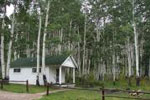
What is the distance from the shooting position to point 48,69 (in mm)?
33969

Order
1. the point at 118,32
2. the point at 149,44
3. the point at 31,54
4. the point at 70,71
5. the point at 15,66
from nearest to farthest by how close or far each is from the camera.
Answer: the point at 15,66
the point at 118,32
the point at 149,44
the point at 70,71
the point at 31,54

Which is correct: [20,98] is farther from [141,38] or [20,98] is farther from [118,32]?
[141,38]

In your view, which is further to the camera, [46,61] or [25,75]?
[25,75]

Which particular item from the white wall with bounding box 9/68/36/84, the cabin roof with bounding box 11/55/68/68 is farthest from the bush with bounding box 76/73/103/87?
the white wall with bounding box 9/68/36/84

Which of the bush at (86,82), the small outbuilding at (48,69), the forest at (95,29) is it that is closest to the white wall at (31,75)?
the small outbuilding at (48,69)

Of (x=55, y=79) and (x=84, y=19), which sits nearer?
(x=55, y=79)

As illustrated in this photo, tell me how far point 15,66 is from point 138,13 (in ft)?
56.3

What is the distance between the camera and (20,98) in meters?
18.2

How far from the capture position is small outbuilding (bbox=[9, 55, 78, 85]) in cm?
3319

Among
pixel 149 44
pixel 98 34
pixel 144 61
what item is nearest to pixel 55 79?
pixel 98 34

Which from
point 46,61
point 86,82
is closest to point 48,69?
point 46,61

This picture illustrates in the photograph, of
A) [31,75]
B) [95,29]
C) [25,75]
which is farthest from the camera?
[95,29]

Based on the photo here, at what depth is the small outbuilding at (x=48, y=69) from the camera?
33.2 metres

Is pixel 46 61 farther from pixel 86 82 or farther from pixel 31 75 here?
pixel 86 82
